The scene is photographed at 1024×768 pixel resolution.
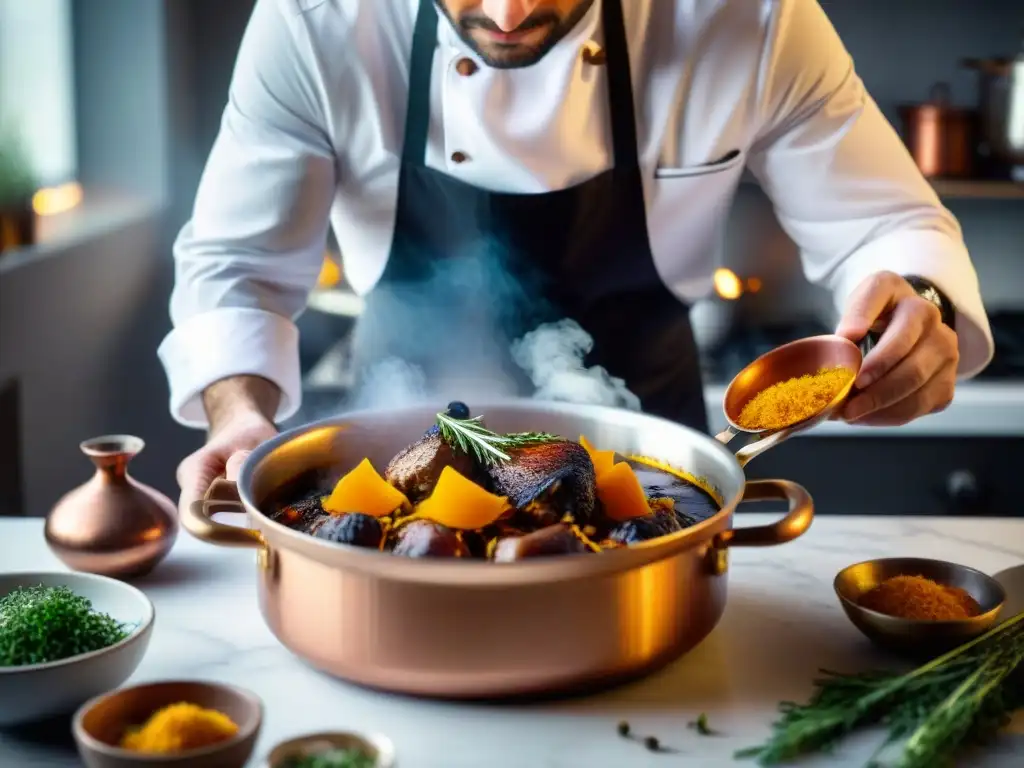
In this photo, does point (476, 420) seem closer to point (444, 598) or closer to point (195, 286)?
point (444, 598)

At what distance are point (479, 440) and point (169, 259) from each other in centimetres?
223

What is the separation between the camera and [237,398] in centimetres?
173

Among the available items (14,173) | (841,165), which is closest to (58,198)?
(14,173)

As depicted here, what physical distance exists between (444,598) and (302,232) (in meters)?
1.07

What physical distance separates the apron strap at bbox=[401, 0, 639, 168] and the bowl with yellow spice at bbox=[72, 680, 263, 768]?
3.78ft

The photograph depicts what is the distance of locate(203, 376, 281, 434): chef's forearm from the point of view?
5.59 feet

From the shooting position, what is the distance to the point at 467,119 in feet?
6.04

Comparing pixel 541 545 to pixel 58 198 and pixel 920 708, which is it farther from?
pixel 58 198

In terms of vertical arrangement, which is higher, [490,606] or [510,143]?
[510,143]

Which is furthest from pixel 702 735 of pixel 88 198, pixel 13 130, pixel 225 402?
pixel 88 198

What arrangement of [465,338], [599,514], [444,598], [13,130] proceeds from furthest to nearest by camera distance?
1. [13,130]
2. [465,338]
3. [599,514]
4. [444,598]

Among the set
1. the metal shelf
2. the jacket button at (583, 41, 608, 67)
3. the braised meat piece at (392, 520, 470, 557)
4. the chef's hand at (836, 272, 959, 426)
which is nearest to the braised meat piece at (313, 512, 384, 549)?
the braised meat piece at (392, 520, 470, 557)

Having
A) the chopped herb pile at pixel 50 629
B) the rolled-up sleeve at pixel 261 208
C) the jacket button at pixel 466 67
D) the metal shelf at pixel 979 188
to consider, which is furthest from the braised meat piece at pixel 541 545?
the metal shelf at pixel 979 188

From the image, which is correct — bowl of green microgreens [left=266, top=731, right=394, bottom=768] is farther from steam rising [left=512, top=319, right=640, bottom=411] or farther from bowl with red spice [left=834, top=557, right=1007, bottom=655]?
steam rising [left=512, top=319, right=640, bottom=411]
